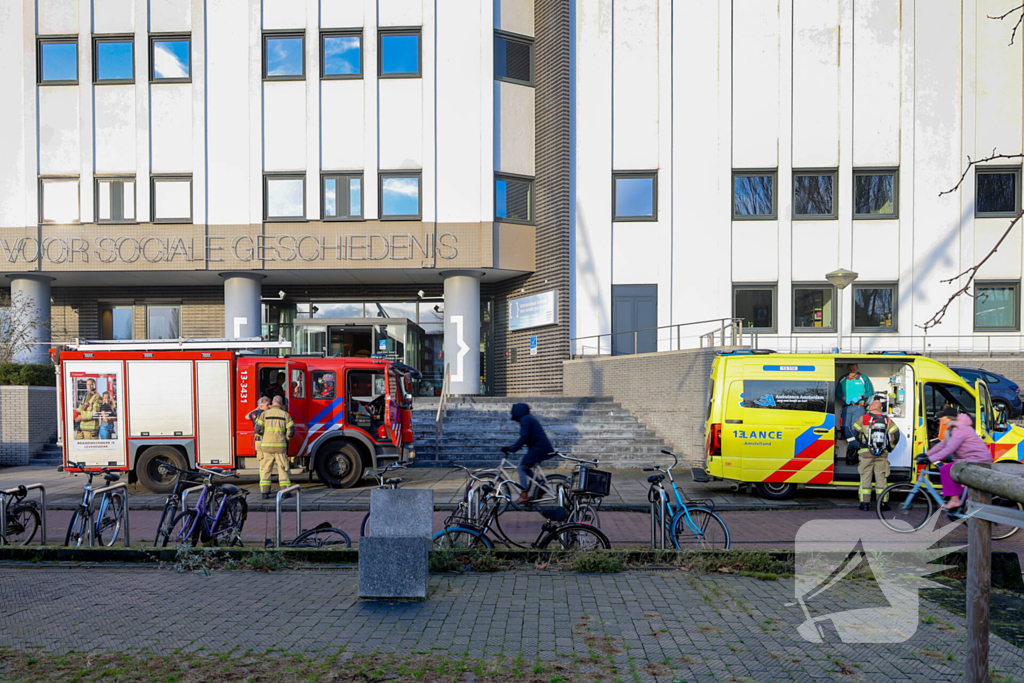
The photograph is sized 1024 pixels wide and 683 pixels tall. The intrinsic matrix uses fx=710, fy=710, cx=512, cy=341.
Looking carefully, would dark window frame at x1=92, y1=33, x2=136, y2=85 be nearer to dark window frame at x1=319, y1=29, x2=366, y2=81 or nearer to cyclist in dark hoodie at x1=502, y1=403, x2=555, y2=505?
dark window frame at x1=319, y1=29, x2=366, y2=81

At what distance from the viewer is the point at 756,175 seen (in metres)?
21.3

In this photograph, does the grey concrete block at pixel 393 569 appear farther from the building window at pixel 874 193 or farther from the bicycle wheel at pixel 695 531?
the building window at pixel 874 193

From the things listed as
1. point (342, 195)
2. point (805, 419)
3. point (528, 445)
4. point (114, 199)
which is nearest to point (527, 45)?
point (342, 195)

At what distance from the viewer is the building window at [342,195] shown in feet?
70.6

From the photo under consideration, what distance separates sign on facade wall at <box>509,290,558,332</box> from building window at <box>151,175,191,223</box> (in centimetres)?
1039

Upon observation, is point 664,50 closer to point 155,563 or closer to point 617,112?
point 617,112

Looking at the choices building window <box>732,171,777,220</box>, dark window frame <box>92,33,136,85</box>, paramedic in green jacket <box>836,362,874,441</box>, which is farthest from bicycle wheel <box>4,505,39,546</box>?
building window <box>732,171,777,220</box>

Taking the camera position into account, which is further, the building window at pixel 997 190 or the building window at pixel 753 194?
the building window at pixel 753 194

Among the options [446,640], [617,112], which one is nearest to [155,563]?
[446,640]

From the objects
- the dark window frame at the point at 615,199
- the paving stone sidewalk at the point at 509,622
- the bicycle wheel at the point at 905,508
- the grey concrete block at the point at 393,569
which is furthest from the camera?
the dark window frame at the point at 615,199

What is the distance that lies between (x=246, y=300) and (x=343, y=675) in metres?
19.3

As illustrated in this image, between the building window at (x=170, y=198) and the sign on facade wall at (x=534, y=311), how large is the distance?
10.4 meters

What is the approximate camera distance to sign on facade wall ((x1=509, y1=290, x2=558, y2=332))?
21578 mm

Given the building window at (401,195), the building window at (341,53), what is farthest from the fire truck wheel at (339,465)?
the building window at (341,53)
